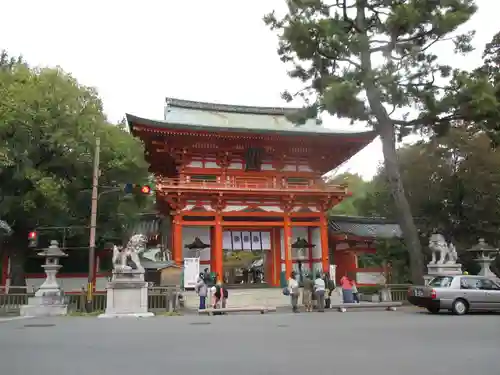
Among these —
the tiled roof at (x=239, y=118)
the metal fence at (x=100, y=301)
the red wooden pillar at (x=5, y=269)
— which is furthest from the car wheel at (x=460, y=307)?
the red wooden pillar at (x=5, y=269)

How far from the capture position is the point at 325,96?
56.1ft

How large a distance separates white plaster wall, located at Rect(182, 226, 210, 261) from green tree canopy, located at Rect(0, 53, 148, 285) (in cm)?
496

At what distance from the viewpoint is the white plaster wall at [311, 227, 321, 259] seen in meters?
26.0

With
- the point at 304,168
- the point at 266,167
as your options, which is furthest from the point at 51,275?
the point at 304,168

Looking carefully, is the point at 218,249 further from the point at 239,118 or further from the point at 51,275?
the point at 239,118

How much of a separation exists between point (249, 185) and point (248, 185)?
0.08 metres

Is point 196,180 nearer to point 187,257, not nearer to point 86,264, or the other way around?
point 187,257

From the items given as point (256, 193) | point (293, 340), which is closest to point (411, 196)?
point (256, 193)

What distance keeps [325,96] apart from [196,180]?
1048cm

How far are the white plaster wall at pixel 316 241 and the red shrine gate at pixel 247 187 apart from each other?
0.06m

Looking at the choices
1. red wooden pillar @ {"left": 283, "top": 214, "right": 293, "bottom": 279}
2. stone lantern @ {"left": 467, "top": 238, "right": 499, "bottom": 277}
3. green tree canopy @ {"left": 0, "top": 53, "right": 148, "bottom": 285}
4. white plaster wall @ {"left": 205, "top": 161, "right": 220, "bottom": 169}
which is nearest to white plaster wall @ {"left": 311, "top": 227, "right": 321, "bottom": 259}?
red wooden pillar @ {"left": 283, "top": 214, "right": 293, "bottom": 279}

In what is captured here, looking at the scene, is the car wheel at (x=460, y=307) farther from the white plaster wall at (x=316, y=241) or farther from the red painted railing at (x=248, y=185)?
the white plaster wall at (x=316, y=241)

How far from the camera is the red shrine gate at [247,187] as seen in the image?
945 inches

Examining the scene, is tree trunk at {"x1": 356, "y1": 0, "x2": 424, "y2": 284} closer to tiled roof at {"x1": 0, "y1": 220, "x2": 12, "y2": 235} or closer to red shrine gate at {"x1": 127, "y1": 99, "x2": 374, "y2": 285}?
red shrine gate at {"x1": 127, "y1": 99, "x2": 374, "y2": 285}
